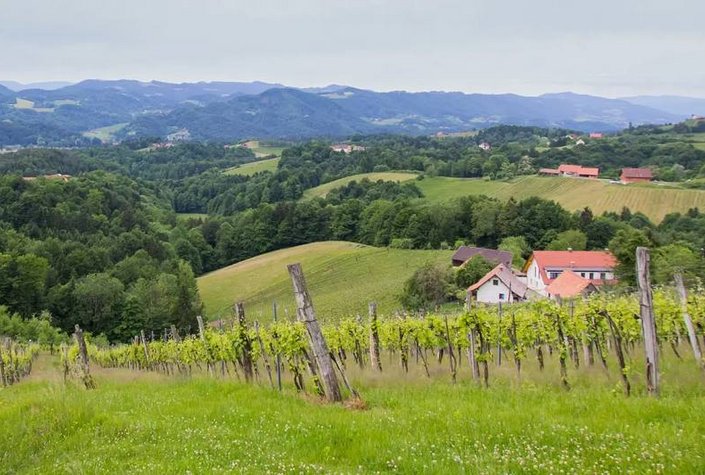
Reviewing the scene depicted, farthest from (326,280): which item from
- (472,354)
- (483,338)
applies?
(472,354)

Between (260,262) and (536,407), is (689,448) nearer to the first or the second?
(536,407)

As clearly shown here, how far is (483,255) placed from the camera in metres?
69.6

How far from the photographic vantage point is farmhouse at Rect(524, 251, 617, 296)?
66.1m

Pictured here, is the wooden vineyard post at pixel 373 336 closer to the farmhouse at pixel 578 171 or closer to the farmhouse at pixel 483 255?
the farmhouse at pixel 483 255

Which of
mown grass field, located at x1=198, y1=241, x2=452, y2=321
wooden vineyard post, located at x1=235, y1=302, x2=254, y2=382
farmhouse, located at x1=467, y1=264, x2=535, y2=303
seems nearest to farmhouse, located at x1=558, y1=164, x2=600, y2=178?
mown grass field, located at x1=198, y1=241, x2=452, y2=321

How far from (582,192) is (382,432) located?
113640 millimetres

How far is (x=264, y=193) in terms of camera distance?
147 meters

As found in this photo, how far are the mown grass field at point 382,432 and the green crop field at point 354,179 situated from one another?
133 metres

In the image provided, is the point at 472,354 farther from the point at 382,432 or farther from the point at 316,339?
the point at 382,432

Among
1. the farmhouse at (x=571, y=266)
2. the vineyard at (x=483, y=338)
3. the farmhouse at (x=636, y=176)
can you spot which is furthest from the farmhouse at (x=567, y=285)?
the farmhouse at (x=636, y=176)

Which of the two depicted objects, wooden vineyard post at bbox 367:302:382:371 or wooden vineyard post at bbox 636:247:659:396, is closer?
wooden vineyard post at bbox 636:247:659:396

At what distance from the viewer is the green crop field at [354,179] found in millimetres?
146750

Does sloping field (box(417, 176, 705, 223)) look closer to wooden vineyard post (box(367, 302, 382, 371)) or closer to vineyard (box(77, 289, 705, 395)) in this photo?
vineyard (box(77, 289, 705, 395))

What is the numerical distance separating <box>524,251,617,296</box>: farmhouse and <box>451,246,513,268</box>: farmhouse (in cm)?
341
